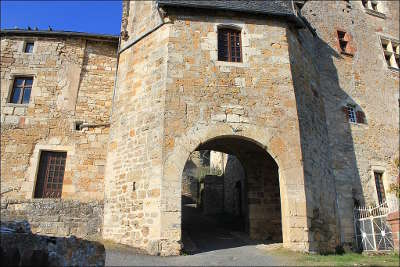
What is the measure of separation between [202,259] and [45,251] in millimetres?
3235

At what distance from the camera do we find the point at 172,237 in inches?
289

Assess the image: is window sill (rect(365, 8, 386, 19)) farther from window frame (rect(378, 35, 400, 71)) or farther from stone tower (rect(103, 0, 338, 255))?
stone tower (rect(103, 0, 338, 255))

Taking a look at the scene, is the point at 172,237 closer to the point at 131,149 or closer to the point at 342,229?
the point at 131,149

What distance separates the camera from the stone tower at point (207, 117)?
7.99 metres

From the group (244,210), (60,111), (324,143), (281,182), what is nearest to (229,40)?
(281,182)

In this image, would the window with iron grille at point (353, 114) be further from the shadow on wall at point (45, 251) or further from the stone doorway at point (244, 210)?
the shadow on wall at point (45, 251)

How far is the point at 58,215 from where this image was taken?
29.8 ft

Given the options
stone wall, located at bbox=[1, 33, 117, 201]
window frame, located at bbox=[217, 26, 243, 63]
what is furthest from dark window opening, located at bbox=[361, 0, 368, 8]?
stone wall, located at bbox=[1, 33, 117, 201]

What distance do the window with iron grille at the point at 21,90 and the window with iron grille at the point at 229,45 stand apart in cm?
612

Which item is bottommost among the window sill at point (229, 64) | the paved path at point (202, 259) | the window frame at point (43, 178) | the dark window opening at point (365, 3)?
the paved path at point (202, 259)

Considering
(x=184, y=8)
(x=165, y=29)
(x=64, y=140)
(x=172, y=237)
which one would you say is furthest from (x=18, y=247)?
(x=184, y=8)

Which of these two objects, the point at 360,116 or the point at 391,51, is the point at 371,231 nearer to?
the point at 360,116

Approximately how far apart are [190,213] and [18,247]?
36.9 feet

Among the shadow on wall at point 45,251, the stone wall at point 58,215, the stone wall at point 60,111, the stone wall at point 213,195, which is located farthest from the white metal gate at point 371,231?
the shadow on wall at point 45,251
